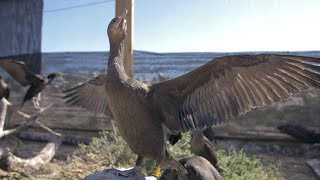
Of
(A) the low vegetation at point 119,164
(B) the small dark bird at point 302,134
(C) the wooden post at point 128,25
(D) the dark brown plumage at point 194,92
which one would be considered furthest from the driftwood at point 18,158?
(B) the small dark bird at point 302,134

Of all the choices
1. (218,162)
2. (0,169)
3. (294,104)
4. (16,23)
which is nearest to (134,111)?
(218,162)

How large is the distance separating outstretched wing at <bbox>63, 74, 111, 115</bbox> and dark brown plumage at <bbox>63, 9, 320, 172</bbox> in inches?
36.2

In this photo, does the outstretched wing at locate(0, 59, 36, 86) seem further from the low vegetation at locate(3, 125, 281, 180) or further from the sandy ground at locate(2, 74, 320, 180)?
the low vegetation at locate(3, 125, 281, 180)

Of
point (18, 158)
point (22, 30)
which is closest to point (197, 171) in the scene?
point (18, 158)

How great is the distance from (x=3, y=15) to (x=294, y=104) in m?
6.48

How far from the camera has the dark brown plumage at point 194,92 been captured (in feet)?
8.91

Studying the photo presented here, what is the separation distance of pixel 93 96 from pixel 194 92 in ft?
4.23

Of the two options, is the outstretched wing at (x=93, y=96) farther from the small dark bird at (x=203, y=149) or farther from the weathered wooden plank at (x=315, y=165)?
the weathered wooden plank at (x=315, y=165)

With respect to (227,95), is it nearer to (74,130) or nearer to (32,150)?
(32,150)

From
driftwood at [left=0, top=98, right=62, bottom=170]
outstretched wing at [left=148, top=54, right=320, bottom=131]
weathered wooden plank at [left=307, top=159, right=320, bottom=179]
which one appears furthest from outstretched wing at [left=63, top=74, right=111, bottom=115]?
weathered wooden plank at [left=307, top=159, right=320, bottom=179]

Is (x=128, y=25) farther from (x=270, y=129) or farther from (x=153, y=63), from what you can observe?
(x=270, y=129)

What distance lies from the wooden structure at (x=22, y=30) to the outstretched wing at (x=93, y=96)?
4.61 meters

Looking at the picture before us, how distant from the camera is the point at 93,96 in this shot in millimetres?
3979

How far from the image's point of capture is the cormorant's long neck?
9.14 feet
